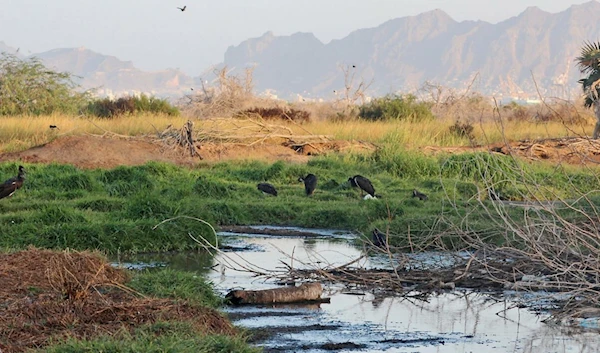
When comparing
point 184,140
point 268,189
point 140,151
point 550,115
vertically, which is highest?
point 184,140

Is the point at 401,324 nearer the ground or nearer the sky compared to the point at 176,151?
nearer the sky

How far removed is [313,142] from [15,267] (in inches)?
669

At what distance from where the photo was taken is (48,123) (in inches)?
1049

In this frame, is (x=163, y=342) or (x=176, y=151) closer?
(x=163, y=342)

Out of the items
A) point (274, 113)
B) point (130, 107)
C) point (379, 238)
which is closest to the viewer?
point (379, 238)

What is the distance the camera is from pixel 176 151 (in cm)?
2295

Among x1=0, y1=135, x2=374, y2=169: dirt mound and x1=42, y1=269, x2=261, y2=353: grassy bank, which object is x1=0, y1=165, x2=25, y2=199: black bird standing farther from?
x1=42, y1=269, x2=261, y2=353: grassy bank

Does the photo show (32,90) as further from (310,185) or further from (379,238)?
(379,238)

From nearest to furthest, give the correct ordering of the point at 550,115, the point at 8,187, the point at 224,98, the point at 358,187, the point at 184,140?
the point at 8,187 < the point at 358,187 < the point at 184,140 < the point at 224,98 < the point at 550,115

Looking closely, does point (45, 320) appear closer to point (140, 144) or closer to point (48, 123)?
point (140, 144)

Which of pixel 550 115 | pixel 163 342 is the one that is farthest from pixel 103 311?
pixel 550 115

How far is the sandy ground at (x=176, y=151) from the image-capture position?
2152 centimetres

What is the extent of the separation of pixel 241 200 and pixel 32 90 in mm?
21074

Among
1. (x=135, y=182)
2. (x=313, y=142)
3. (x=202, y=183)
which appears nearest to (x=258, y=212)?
(x=202, y=183)
